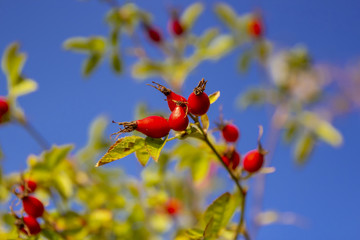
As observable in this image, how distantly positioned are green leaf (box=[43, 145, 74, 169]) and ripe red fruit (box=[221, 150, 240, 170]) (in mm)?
729

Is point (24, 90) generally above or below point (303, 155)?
below

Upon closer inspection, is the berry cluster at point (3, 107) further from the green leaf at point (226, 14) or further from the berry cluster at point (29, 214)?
the green leaf at point (226, 14)

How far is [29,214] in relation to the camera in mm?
1151

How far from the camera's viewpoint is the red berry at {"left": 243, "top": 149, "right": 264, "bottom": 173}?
3.60ft

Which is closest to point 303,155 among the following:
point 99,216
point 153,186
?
point 153,186

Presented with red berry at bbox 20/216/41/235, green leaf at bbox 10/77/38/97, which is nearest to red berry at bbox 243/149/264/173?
red berry at bbox 20/216/41/235

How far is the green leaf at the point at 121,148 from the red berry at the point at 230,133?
1.23 feet

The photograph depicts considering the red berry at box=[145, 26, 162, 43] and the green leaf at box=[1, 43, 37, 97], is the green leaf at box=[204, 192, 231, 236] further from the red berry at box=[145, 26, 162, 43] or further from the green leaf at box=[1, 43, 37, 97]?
the red berry at box=[145, 26, 162, 43]

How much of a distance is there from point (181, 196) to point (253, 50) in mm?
1395

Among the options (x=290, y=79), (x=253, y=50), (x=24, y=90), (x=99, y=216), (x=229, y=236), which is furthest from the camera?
(x=290, y=79)

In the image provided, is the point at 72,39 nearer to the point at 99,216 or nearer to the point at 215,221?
the point at 99,216

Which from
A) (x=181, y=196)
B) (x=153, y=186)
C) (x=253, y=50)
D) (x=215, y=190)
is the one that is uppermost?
(x=253, y=50)

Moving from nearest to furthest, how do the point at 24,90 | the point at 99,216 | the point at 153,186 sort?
1. the point at 24,90
2. the point at 99,216
3. the point at 153,186

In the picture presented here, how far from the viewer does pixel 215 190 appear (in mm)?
3066
